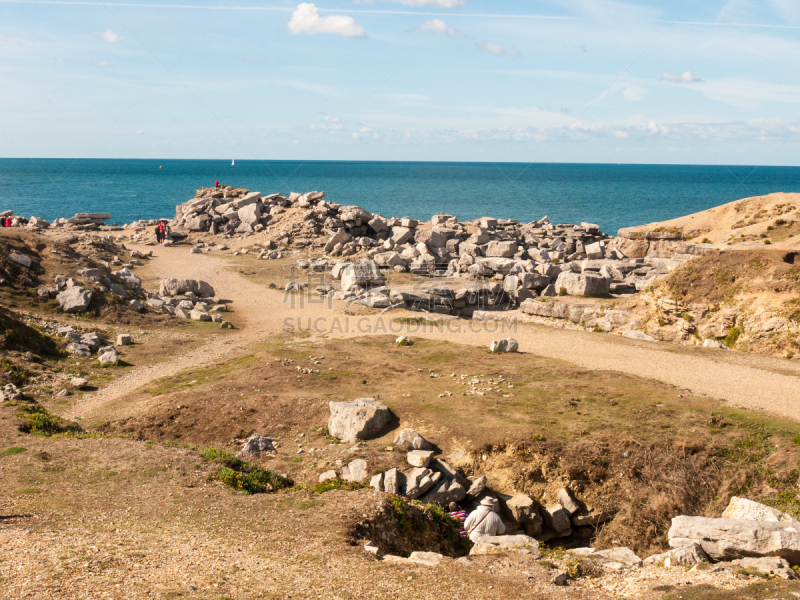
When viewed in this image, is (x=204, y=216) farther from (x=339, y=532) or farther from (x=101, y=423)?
(x=339, y=532)

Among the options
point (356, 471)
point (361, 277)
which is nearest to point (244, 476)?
point (356, 471)

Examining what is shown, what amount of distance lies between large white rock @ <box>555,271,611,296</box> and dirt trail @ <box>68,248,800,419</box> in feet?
16.6

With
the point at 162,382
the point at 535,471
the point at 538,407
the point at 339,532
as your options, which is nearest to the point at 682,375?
the point at 538,407

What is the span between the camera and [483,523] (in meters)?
11.4

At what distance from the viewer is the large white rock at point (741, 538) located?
375 inches

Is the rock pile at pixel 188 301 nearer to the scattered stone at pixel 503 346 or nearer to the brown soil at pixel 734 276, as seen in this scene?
the scattered stone at pixel 503 346

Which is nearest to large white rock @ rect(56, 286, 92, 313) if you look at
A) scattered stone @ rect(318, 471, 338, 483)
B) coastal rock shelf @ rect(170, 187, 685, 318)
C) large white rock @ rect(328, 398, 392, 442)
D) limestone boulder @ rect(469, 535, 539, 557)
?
coastal rock shelf @ rect(170, 187, 685, 318)

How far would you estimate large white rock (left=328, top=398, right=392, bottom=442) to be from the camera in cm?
1408

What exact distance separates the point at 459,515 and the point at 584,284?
18.8 metres

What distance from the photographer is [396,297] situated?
90.8 ft

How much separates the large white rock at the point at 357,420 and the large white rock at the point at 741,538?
6.63 m

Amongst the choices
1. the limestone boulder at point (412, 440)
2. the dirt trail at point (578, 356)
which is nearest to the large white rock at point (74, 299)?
the dirt trail at point (578, 356)

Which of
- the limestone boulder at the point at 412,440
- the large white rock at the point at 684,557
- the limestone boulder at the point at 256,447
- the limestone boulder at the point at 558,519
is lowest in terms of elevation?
the limestone boulder at the point at 558,519

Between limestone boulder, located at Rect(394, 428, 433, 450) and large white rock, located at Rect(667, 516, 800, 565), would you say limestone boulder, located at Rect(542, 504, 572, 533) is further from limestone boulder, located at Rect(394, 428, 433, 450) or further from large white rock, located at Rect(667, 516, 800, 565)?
limestone boulder, located at Rect(394, 428, 433, 450)
